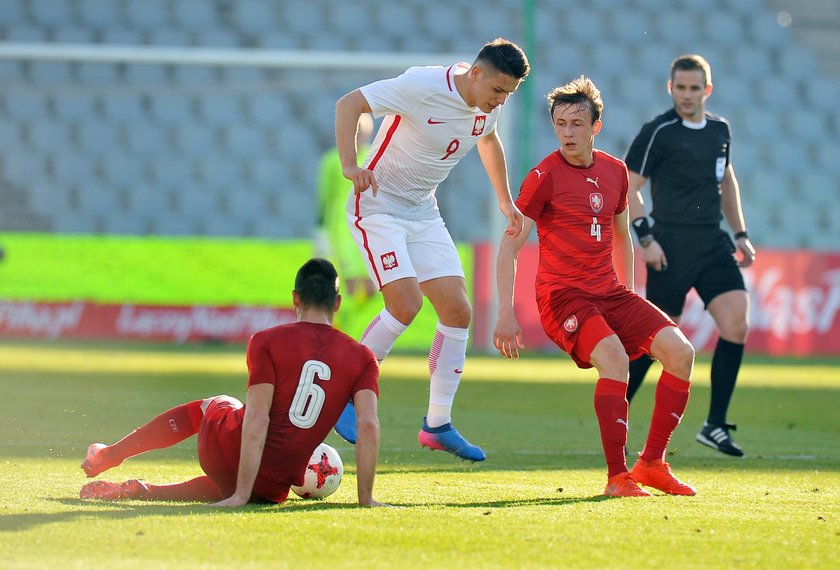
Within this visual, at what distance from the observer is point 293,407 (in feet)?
16.2

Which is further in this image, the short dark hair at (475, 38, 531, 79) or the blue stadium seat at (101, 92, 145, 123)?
the blue stadium seat at (101, 92, 145, 123)

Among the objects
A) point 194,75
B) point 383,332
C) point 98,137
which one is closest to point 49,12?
point 98,137

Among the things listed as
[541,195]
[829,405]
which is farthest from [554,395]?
[541,195]

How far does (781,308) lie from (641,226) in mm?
11832

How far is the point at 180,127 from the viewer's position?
22391 millimetres

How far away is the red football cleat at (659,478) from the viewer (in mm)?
5730

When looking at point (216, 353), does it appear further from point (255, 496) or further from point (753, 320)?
point (255, 496)

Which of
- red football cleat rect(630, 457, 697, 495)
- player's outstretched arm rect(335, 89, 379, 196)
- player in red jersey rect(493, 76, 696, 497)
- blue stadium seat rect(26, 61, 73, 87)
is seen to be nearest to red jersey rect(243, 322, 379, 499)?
player in red jersey rect(493, 76, 696, 497)

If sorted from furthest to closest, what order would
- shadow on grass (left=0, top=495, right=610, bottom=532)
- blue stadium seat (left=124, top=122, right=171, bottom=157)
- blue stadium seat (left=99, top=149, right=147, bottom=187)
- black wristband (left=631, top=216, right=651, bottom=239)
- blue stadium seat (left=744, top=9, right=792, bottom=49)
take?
blue stadium seat (left=744, top=9, right=792, bottom=49) → blue stadium seat (left=124, top=122, right=171, bottom=157) → blue stadium seat (left=99, top=149, right=147, bottom=187) → black wristband (left=631, top=216, right=651, bottom=239) → shadow on grass (left=0, top=495, right=610, bottom=532)

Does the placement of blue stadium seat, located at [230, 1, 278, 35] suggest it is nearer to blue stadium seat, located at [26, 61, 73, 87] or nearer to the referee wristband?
blue stadium seat, located at [26, 61, 73, 87]

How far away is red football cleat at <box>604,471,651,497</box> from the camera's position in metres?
5.59

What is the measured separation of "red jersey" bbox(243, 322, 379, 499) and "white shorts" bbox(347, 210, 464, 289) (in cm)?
183

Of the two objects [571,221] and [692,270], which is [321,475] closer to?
[571,221]

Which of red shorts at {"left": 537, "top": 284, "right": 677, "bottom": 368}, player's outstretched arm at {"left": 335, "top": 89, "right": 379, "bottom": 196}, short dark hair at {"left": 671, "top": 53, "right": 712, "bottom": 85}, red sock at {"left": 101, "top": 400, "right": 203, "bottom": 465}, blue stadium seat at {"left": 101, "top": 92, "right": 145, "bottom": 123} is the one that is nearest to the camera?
red sock at {"left": 101, "top": 400, "right": 203, "bottom": 465}
